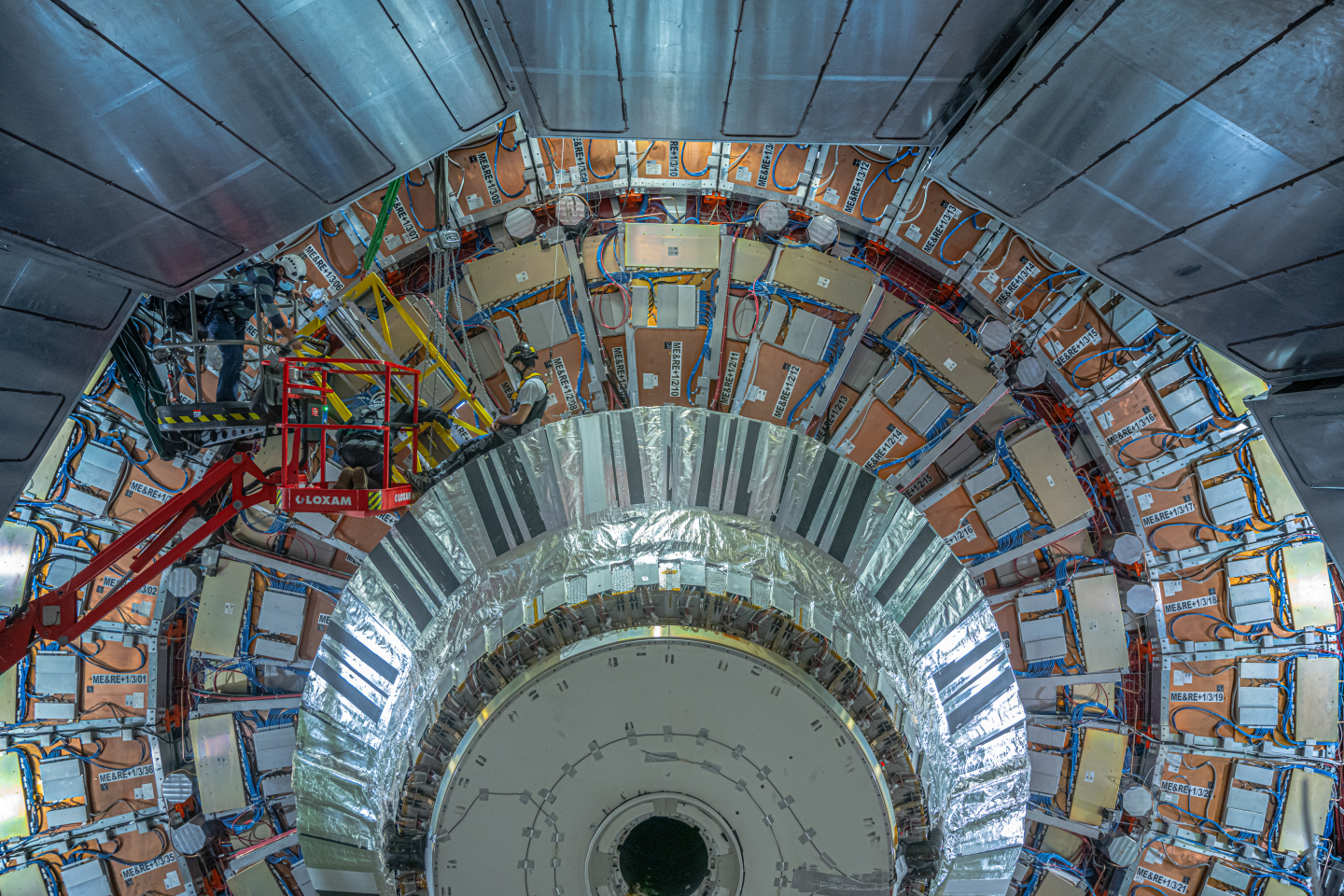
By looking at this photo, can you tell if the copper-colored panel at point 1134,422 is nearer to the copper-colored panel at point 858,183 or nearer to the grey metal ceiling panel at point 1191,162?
the grey metal ceiling panel at point 1191,162

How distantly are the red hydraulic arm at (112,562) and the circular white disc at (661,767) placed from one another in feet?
11.2

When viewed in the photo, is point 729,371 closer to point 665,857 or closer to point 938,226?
point 938,226

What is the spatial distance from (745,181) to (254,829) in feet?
28.8

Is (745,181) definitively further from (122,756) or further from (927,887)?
(122,756)

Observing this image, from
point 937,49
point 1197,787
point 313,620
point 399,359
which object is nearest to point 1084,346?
point 937,49

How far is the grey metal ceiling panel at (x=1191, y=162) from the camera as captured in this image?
3588 millimetres

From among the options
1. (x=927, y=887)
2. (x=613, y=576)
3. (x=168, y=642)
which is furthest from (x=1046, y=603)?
(x=168, y=642)

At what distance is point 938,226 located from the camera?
24.5 ft

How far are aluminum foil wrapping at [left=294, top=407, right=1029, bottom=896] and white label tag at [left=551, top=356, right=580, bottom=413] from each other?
1525 mm

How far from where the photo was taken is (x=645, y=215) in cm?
744

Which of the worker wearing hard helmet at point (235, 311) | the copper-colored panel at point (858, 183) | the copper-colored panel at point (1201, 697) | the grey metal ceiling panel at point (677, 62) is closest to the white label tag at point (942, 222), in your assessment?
the copper-colored panel at point (858, 183)

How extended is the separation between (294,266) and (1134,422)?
911 centimetres

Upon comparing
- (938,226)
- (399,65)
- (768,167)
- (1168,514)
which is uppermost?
(768,167)

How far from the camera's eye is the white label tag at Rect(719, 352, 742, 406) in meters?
7.27
